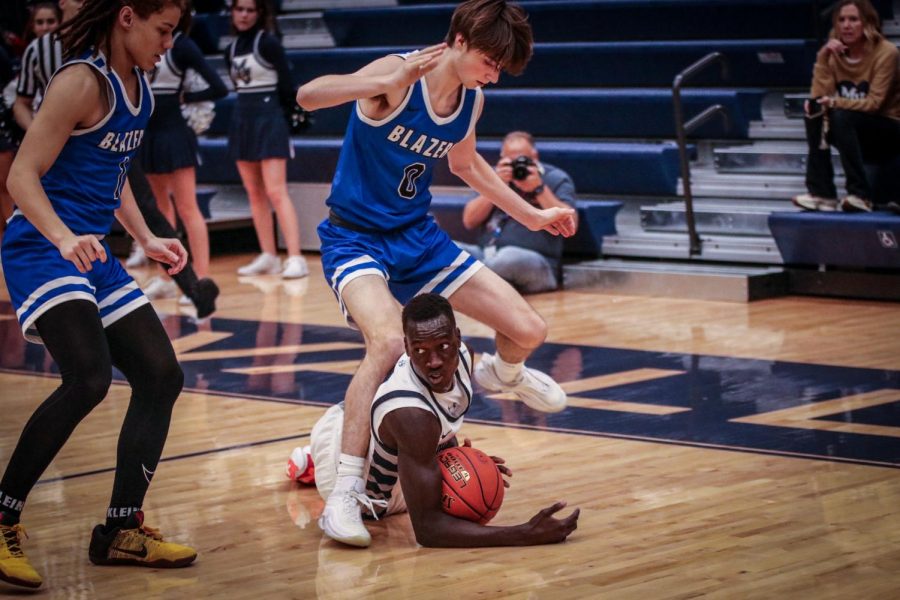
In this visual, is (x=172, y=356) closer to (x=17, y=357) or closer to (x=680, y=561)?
(x=680, y=561)

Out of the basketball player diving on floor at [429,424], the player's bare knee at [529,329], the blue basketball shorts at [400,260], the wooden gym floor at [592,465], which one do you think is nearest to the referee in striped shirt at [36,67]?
the wooden gym floor at [592,465]

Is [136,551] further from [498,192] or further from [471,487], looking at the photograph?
[498,192]

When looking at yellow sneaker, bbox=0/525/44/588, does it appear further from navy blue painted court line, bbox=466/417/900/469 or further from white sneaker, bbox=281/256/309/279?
white sneaker, bbox=281/256/309/279

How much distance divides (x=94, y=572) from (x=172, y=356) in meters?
0.60

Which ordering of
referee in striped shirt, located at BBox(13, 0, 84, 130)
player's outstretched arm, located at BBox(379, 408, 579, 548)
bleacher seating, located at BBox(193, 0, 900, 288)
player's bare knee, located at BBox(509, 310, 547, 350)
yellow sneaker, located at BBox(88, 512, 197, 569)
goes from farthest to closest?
bleacher seating, located at BBox(193, 0, 900, 288) → referee in striped shirt, located at BBox(13, 0, 84, 130) → player's bare knee, located at BBox(509, 310, 547, 350) → player's outstretched arm, located at BBox(379, 408, 579, 548) → yellow sneaker, located at BBox(88, 512, 197, 569)

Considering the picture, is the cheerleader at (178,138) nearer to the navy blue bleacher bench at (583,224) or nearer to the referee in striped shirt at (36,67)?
the referee in striped shirt at (36,67)

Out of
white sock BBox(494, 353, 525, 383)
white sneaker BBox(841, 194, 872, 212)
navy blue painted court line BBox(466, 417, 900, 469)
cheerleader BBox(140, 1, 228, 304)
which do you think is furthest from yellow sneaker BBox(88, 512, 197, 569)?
white sneaker BBox(841, 194, 872, 212)

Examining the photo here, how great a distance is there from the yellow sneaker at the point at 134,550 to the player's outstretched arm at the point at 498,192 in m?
1.57

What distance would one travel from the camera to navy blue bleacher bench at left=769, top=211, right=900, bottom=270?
8.09m

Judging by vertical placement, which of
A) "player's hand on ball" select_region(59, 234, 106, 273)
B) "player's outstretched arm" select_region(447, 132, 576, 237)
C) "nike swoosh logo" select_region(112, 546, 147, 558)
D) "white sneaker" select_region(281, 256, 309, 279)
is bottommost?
"white sneaker" select_region(281, 256, 309, 279)

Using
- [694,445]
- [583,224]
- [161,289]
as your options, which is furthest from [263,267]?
[694,445]

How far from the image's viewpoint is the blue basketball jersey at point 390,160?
4500 millimetres

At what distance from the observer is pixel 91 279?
3850 millimetres

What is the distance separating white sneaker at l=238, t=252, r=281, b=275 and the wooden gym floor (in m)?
2.10
